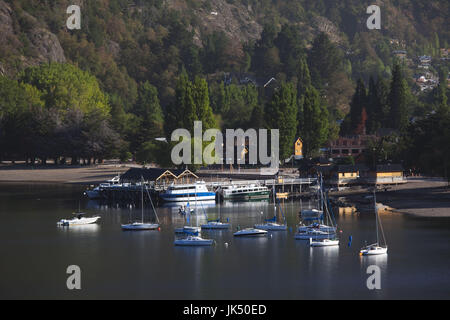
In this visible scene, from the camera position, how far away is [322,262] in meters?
75.6

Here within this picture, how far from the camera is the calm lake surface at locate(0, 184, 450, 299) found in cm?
6619

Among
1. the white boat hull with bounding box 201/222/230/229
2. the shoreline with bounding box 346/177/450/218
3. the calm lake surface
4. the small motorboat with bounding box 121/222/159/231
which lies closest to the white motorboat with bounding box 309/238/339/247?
the calm lake surface

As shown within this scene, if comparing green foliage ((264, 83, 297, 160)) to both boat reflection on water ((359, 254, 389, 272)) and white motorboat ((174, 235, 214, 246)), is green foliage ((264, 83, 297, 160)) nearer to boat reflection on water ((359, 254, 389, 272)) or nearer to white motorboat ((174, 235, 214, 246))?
white motorboat ((174, 235, 214, 246))

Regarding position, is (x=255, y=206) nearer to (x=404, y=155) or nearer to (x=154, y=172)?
(x=154, y=172)

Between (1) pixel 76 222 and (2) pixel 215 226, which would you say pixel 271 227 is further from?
(1) pixel 76 222

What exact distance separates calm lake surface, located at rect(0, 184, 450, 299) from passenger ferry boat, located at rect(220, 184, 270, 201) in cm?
2050

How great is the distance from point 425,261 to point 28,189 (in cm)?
8480

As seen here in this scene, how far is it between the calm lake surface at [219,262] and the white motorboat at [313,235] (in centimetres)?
126

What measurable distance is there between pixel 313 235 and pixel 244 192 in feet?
136

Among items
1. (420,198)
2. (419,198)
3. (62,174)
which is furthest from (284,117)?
(420,198)

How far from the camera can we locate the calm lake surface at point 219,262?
66188mm

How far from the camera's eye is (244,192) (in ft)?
418
